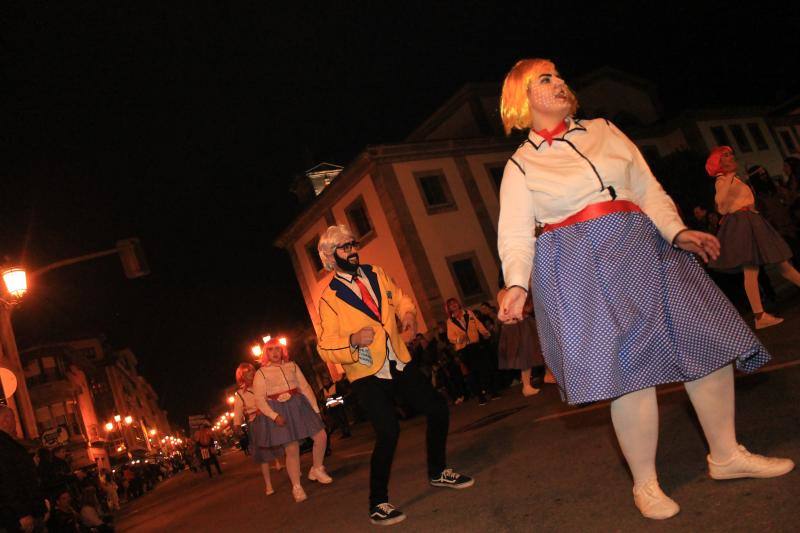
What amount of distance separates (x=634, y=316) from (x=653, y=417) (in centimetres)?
47

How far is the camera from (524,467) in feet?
15.4

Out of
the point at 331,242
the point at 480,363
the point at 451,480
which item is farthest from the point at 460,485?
the point at 480,363

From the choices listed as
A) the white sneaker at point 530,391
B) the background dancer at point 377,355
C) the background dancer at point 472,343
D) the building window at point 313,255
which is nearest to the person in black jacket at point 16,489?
the background dancer at point 377,355

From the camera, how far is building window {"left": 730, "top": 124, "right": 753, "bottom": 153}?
4366cm

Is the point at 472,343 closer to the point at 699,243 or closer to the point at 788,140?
the point at 699,243

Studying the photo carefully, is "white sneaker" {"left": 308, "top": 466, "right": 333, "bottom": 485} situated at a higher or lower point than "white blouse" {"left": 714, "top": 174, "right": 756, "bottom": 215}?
lower

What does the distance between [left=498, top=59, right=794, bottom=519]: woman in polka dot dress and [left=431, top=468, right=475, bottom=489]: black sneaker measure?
1946mm

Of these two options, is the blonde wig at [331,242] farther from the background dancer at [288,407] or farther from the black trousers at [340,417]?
the black trousers at [340,417]

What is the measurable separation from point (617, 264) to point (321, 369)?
4388 cm

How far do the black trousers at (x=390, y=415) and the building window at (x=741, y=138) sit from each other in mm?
45635

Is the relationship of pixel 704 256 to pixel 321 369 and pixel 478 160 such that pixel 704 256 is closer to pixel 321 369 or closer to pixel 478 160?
pixel 478 160

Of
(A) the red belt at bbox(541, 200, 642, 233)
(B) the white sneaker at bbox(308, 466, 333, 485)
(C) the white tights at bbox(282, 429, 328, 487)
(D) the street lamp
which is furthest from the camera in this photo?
(D) the street lamp

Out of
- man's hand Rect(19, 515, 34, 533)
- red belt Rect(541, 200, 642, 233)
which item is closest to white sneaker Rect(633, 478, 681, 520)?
red belt Rect(541, 200, 642, 233)

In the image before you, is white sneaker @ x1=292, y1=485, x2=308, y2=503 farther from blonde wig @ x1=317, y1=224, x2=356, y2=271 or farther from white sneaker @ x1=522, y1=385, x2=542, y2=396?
white sneaker @ x1=522, y1=385, x2=542, y2=396
